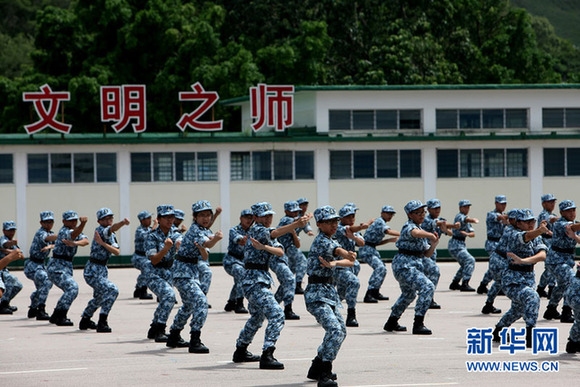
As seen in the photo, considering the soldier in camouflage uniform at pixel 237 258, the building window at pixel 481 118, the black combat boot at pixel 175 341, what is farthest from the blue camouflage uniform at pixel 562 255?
the building window at pixel 481 118

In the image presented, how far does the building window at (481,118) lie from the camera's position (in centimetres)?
3822

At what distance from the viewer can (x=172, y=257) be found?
1509cm

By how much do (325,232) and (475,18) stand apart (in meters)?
55.9

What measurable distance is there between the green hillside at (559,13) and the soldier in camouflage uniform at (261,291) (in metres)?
176

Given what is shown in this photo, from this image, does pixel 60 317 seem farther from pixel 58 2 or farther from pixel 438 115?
pixel 58 2

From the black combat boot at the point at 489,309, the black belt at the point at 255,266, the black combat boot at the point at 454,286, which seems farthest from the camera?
the black combat boot at the point at 454,286

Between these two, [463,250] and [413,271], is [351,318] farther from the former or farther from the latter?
[463,250]

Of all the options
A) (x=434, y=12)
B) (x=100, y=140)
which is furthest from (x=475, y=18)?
(x=100, y=140)

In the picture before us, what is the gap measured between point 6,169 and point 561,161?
67.6ft

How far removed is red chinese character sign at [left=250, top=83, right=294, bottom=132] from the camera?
36.3m

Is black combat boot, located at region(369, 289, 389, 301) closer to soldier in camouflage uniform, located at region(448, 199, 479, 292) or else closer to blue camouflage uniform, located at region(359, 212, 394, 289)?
blue camouflage uniform, located at region(359, 212, 394, 289)

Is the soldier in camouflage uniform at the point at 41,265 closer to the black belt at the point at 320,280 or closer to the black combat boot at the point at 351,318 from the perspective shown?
the black combat boot at the point at 351,318

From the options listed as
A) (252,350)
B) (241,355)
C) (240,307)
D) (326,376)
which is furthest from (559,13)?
(326,376)

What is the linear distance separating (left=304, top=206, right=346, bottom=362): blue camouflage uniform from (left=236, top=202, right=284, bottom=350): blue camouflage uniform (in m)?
0.81
